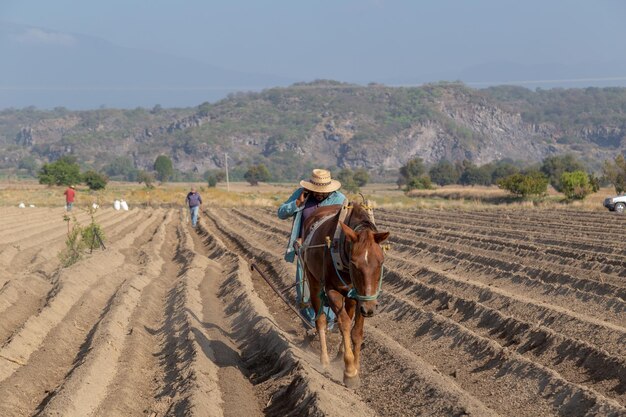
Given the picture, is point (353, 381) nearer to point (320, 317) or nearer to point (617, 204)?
point (320, 317)

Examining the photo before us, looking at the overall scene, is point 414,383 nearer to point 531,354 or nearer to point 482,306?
point 531,354

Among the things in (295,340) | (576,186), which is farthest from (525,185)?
(295,340)

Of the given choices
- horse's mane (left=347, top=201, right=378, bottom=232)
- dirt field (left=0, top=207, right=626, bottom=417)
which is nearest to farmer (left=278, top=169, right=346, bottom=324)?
dirt field (left=0, top=207, right=626, bottom=417)

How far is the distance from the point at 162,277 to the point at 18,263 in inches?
152

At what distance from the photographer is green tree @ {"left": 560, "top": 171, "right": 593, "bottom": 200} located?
53.2 m

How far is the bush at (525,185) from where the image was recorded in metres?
56.7

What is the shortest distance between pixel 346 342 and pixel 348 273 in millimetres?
651

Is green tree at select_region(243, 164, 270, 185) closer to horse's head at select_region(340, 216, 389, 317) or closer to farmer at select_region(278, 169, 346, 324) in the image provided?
farmer at select_region(278, 169, 346, 324)

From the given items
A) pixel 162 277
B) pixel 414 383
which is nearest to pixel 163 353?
pixel 414 383

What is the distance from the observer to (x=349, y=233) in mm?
8086

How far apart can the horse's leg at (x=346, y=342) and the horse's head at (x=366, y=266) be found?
0.60 metres

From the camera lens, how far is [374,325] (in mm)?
12555

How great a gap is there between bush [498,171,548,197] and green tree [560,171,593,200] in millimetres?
2598

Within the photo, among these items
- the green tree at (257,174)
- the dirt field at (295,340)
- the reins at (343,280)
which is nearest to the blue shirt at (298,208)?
the reins at (343,280)
